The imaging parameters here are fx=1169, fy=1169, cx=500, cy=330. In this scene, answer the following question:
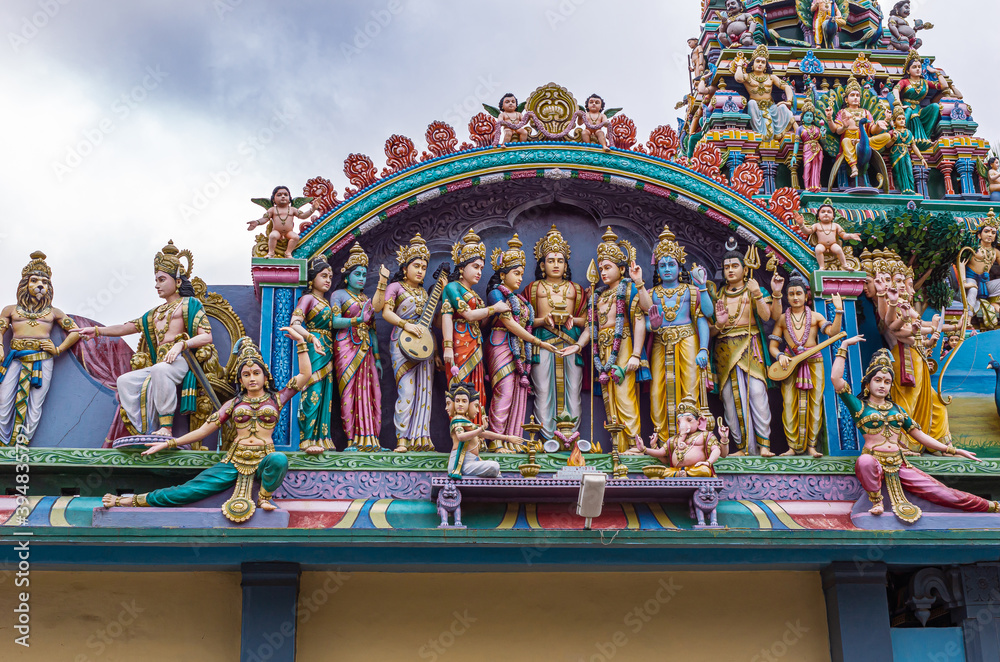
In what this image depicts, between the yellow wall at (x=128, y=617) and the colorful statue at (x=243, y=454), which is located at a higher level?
the colorful statue at (x=243, y=454)

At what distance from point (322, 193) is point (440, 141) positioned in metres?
1.33

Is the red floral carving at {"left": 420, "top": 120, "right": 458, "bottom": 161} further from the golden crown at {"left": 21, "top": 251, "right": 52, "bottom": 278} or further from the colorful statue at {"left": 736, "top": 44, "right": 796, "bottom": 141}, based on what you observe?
the colorful statue at {"left": 736, "top": 44, "right": 796, "bottom": 141}

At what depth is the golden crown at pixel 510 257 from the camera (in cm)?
1205

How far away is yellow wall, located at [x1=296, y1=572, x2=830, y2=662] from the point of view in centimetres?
1047

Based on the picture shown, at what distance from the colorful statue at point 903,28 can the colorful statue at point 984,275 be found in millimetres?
4075

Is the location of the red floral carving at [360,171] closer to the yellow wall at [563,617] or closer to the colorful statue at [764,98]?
the yellow wall at [563,617]

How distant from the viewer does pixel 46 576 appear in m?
10.3

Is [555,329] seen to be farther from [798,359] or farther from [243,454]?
[243,454]

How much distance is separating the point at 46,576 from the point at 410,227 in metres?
4.90

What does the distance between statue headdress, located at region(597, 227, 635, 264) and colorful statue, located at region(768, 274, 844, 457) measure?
4.92 ft

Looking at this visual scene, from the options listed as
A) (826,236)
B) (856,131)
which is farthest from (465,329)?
(856,131)

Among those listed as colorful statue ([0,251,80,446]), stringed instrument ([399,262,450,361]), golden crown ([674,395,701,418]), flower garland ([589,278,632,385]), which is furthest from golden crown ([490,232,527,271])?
colorful statue ([0,251,80,446])

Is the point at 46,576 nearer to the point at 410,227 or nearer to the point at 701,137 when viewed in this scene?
the point at 410,227

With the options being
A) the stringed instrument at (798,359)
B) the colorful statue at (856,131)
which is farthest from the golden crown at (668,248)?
the colorful statue at (856,131)
